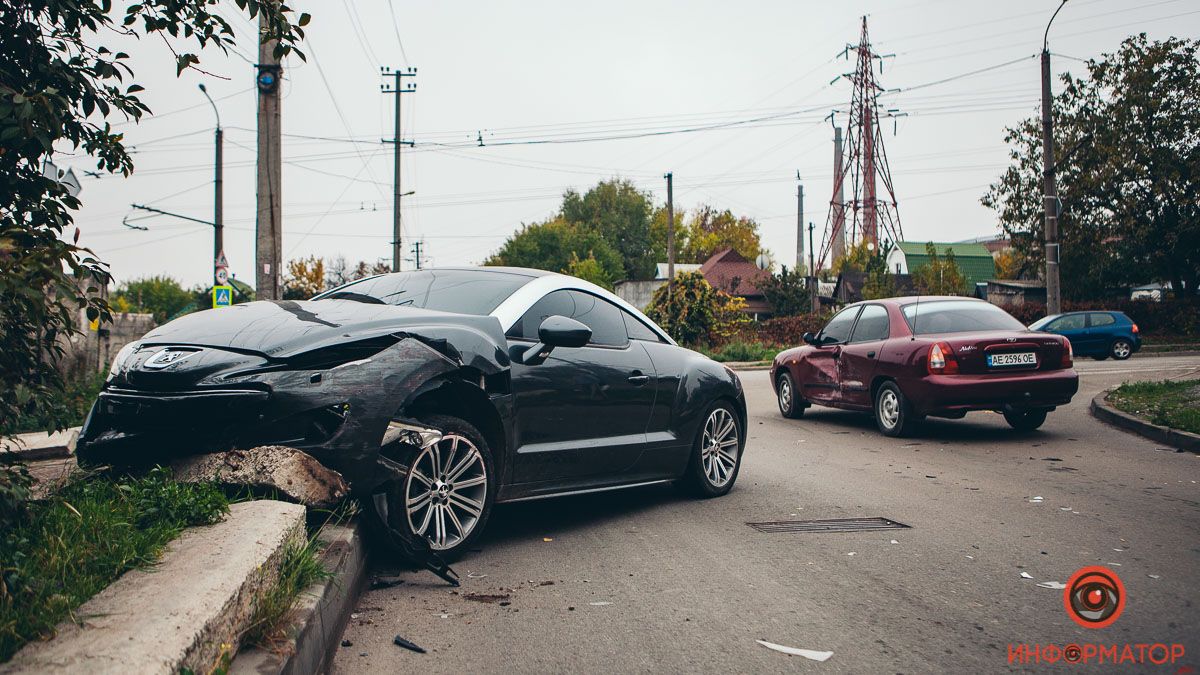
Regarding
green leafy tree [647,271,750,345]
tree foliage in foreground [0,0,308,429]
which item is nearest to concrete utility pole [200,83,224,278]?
green leafy tree [647,271,750,345]

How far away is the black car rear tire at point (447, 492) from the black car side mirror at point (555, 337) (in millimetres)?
621

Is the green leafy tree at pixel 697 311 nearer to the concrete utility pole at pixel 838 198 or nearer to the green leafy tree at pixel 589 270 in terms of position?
the concrete utility pole at pixel 838 198

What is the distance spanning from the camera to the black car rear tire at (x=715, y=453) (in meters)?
7.21

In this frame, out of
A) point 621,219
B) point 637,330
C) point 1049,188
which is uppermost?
point 621,219

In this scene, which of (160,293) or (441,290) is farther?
(160,293)

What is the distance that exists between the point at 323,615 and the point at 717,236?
10779 cm

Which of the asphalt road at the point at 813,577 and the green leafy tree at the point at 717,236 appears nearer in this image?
the asphalt road at the point at 813,577

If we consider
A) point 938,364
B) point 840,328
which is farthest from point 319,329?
point 840,328

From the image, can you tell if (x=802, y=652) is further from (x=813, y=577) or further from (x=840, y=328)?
(x=840, y=328)

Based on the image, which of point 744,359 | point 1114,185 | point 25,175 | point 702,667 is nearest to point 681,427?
point 702,667

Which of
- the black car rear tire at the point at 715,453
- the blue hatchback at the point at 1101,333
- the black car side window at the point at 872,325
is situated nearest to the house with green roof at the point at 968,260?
the blue hatchback at the point at 1101,333

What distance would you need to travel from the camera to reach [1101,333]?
29.7m

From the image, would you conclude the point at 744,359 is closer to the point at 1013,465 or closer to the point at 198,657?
the point at 1013,465

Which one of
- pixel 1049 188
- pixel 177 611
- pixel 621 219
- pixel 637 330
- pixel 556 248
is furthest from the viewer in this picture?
pixel 621 219
